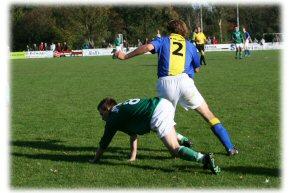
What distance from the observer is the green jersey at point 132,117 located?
7211 millimetres

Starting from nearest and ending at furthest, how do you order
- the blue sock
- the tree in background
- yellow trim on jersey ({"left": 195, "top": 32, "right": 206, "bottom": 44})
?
the blue sock → yellow trim on jersey ({"left": 195, "top": 32, "right": 206, "bottom": 44}) → the tree in background

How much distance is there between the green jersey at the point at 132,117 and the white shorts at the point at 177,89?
46 cm

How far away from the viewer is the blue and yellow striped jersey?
7.64 metres

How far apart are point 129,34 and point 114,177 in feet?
210

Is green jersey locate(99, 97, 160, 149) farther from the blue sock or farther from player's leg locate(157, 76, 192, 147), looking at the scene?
the blue sock

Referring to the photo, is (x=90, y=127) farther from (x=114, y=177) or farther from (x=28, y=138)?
(x=114, y=177)

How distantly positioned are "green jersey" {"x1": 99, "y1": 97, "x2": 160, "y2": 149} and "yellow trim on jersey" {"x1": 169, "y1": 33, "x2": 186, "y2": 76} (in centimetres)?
62

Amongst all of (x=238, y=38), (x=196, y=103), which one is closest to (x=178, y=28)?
(x=196, y=103)

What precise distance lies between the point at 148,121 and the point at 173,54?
110cm

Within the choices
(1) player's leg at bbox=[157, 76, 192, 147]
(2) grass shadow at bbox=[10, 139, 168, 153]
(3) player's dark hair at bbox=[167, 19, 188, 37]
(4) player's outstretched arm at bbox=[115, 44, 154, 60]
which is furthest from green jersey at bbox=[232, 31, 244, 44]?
(4) player's outstretched arm at bbox=[115, 44, 154, 60]

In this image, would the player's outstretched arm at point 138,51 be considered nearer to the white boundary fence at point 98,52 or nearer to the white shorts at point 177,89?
the white shorts at point 177,89

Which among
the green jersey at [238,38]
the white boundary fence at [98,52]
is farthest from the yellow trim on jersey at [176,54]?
the white boundary fence at [98,52]

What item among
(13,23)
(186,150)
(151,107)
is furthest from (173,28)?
(13,23)
